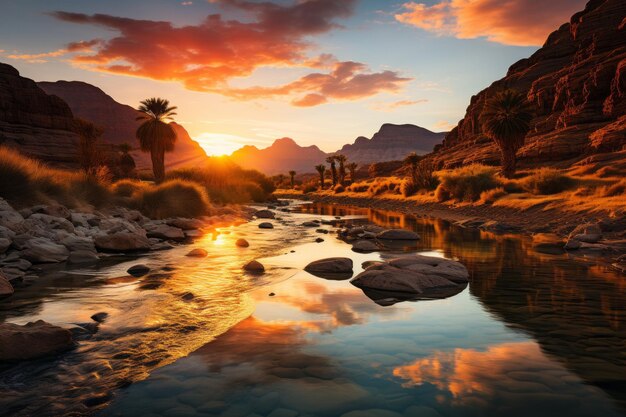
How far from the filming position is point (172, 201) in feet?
77.3

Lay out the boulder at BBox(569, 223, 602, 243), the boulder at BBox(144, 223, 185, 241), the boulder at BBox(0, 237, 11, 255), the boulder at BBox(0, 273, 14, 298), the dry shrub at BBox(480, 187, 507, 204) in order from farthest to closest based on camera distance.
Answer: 1. the dry shrub at BBox(480, 187, 507, 204)
2. the boulder at BBox(144, 223, 185, 241)
3. the boulder at BBox(569, 223, 602, 243)
4. the boulder at BBox(0, 237, 11, 255)
5. the boulder at BBox(0, 273, 14, 298)

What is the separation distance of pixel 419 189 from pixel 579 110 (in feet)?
115

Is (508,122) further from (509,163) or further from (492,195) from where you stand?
(492,195)

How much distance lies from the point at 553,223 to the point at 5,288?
70.0 feet

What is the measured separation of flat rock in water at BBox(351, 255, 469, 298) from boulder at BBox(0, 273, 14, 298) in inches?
270

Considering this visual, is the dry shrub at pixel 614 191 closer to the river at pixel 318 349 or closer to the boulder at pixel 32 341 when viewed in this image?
the river at pixel 318 349

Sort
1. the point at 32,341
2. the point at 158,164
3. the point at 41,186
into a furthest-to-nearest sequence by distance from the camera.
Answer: the point at 158,164, the point at 41,186, the point at 32,341

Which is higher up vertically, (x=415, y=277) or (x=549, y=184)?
(x=549, y=184)

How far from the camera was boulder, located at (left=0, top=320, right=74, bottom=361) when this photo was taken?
5.07m

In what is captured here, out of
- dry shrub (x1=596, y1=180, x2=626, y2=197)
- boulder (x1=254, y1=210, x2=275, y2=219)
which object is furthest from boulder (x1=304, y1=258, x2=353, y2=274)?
boulder (x1=254, y1=210, x2=275, y2=219)

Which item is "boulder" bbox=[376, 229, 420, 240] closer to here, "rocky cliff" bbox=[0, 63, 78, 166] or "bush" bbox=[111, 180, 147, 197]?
"bush" bbox=[111, 180, 147, 197]

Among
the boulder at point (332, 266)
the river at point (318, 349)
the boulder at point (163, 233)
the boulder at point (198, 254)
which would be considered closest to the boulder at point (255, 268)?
the river at point (318, 349)

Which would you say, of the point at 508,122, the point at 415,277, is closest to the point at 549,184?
the point at 508,122

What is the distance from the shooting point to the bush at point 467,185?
106ft
